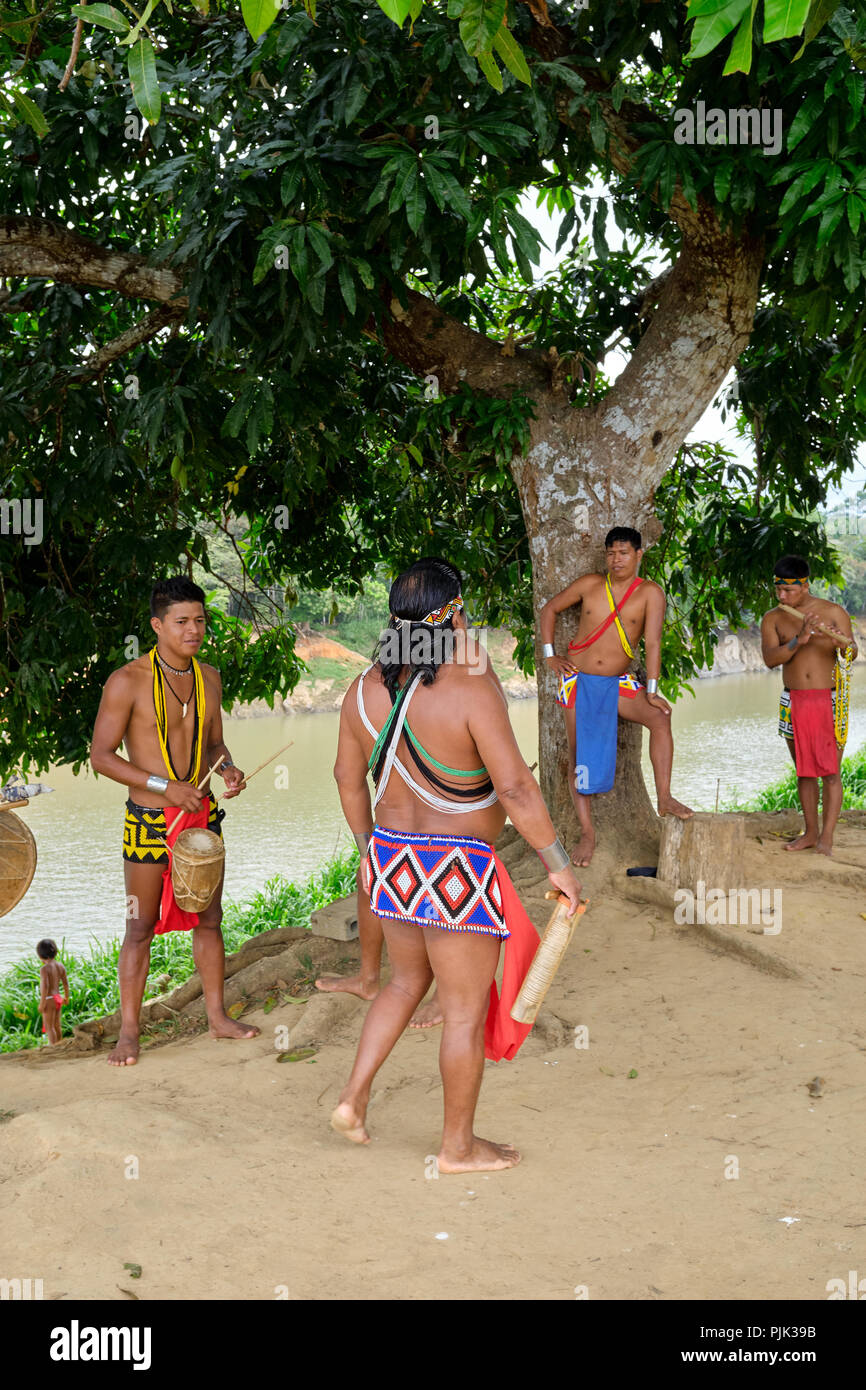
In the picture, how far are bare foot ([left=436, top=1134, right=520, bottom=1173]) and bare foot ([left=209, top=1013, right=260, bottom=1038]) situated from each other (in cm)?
142

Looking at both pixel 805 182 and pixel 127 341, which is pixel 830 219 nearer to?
pixel 805 182

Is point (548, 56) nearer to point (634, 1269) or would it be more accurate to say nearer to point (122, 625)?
point (122, 625)

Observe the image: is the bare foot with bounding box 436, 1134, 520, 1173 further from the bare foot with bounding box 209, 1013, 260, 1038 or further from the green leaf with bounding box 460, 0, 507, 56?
the green leaf with bounding box 460, 0, 507, 56

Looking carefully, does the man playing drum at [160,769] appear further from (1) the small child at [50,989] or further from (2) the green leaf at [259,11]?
(1) the small child at [50,989]

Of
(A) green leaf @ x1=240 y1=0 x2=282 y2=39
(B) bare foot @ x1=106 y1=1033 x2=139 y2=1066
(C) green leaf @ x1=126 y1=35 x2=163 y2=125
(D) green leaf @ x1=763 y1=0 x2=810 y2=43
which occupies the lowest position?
(B) bare foot @ x1=106 y1=1033 x2=139 y2=1066

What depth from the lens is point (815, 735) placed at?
605 cm

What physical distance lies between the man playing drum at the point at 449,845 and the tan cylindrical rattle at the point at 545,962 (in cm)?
5

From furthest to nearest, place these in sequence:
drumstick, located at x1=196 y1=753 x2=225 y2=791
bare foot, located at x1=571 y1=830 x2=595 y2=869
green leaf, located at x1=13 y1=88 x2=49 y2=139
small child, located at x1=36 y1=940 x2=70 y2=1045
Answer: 1. small child, located at x1=36 y1=940 x2=70 y2=1045
2. bare foot, located at x1=571 y1=830 x2=595 y2=869
3. drumstick, located at x1=196 y1=753 x2=225 y2=791
4. green leaf, located at x1=13 y1=88 x2=49 y2=139

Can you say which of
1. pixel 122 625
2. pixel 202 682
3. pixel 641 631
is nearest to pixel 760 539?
pixel 641 631

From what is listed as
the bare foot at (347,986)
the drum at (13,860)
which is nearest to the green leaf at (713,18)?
the bare foot at (347,986)

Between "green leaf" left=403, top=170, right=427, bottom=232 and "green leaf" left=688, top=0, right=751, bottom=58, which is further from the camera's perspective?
"green leaf" left=403, top=170, right=427, bottom=232

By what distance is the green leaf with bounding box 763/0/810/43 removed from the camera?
1.55 metres

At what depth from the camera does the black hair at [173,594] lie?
416cm

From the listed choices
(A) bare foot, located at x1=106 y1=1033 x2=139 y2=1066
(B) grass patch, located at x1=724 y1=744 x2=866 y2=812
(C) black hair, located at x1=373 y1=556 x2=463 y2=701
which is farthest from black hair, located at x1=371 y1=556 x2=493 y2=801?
(B) grass patch, located at x1=724 y1=744 x2=866 y2=812
